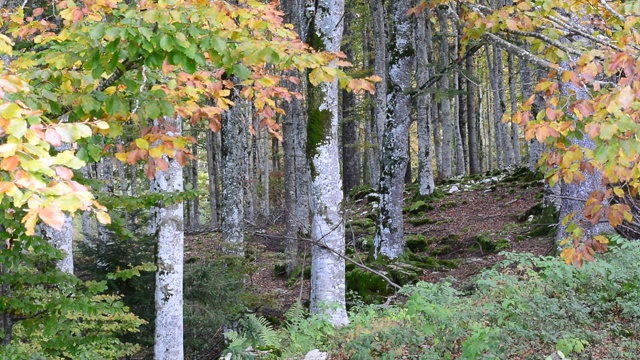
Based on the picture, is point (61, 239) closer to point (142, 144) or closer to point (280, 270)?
point (142, 144)

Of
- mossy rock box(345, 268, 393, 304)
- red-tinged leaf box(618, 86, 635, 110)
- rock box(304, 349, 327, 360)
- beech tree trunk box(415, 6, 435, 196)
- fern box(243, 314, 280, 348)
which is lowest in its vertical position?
rock box(304, 349, 327, 360)

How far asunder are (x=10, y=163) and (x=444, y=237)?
11.8 meters

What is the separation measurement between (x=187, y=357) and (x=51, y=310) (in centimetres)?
432

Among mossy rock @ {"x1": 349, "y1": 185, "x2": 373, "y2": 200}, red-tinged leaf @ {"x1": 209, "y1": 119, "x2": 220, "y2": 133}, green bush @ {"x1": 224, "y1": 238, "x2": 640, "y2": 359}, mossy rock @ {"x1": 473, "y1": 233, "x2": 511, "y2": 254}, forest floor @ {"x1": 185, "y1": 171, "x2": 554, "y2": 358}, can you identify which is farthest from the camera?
mossy rock @ {"x1": 349, "y1": 185, "x2": 373, "y2": 200}

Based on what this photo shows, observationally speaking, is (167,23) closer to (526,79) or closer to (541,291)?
(541,291)

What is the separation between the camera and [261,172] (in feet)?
87.8

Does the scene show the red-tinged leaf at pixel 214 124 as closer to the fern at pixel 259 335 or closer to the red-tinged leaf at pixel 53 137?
the red-tinged leaf at pixel 53 137

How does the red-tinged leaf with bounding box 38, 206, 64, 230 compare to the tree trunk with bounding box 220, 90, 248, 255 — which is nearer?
the red-tinged leaf with bounding box 38, 206, 64, 230

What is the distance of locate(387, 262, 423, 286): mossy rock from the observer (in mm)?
9773

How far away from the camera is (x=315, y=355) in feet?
17.7

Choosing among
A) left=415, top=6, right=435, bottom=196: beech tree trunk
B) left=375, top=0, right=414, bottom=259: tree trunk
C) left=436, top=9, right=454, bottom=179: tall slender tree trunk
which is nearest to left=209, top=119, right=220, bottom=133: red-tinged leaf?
left=375, top=0, right=414, bottom=259: tree trunk

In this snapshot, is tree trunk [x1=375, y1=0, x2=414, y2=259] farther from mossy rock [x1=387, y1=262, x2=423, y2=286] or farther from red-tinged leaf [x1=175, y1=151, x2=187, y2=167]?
red-tinged leaf [x1=175, y1=151, x2=187, y2=167]

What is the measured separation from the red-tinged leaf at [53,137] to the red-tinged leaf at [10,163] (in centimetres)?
18

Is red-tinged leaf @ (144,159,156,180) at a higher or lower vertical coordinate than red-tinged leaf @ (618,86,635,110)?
lower
